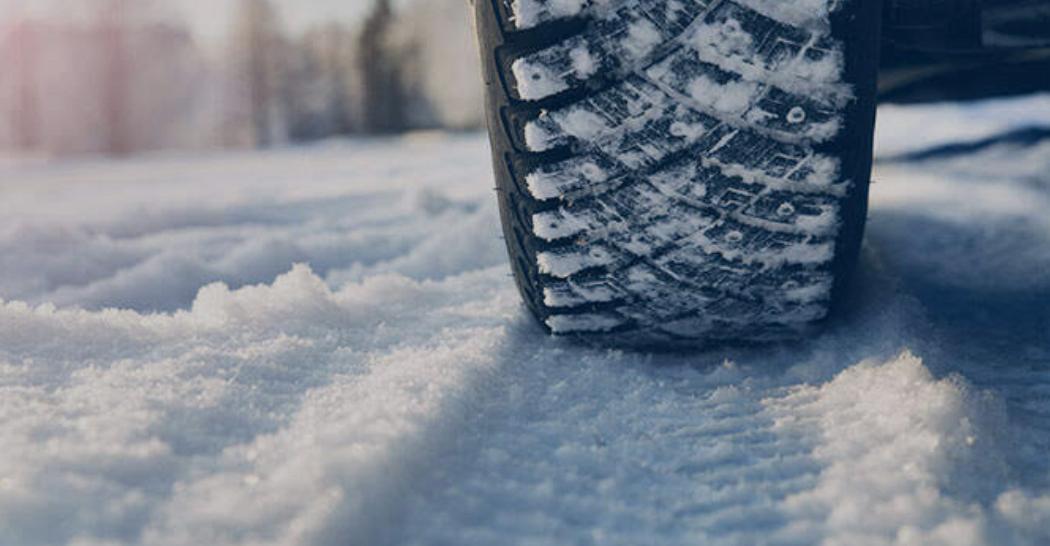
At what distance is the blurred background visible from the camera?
21.7 m

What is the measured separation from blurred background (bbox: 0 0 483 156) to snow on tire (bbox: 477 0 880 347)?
19.7m

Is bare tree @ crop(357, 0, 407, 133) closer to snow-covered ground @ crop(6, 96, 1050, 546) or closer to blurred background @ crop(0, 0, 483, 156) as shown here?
blurred background @ crop(0, 0, 483, 156)

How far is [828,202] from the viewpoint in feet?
2.97

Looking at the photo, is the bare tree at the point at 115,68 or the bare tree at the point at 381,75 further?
the bare tree at the point at 381,75

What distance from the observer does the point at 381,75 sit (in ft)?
74.3

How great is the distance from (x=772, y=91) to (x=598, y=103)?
19 cm

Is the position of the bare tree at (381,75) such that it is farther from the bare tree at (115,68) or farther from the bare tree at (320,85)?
the bare tree at (115,68)

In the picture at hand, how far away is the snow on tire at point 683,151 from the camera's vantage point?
2.74 feet

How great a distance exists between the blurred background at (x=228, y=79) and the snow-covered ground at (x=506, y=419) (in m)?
19.5

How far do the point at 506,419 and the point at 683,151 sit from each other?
0.36 metres

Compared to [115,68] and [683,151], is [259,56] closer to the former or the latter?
[115,68]

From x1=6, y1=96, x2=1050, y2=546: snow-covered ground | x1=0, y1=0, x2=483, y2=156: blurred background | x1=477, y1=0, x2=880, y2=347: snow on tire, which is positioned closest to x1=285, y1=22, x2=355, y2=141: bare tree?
x1=0, y1=0, x2=483, y2=156: blurred background

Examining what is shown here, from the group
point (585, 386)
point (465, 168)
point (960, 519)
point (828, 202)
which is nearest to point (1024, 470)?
point (960, 519)

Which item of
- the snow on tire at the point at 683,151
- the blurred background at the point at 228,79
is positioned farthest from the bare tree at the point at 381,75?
the snow on tire at the point at 683,151
